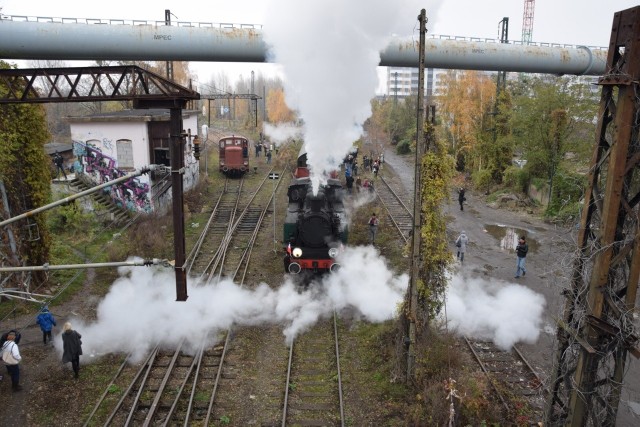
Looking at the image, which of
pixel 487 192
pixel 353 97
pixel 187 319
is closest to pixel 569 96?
pixel 487 192

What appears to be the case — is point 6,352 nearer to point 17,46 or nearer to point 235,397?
point 235,397

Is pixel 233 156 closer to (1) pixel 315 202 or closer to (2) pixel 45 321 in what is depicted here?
(1) pixel 315 202

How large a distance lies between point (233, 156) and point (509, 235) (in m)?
16.3

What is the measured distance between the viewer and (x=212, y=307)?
1245 cm

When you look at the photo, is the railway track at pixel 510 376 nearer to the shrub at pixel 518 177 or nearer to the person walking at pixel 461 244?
the person walking at pixel 461 244

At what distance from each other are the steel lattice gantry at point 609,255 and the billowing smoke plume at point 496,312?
4500 millimetres

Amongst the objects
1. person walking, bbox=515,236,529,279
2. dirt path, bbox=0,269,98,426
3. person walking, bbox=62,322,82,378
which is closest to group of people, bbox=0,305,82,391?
person walking, bbox=62,322,82,378

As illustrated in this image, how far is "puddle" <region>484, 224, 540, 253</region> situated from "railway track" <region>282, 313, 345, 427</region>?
934 cm

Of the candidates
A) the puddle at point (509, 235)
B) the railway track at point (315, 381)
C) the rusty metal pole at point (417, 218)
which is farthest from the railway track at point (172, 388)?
the puddle at point (509, 235)

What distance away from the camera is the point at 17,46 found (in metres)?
12.9

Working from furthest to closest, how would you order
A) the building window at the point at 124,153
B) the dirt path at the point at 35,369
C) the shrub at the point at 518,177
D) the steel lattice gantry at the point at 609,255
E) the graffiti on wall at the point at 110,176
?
the shrub at the point at 518,177, the building window at the point at 124,153, the graffiti on wall at the point at 110,176, the dirt path at the point at 35,369, the steel lattice gantry at the point at 609,255

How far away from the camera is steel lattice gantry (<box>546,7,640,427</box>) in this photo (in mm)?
5102

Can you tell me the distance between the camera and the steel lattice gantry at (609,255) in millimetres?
5102

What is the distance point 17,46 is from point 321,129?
8708mm
